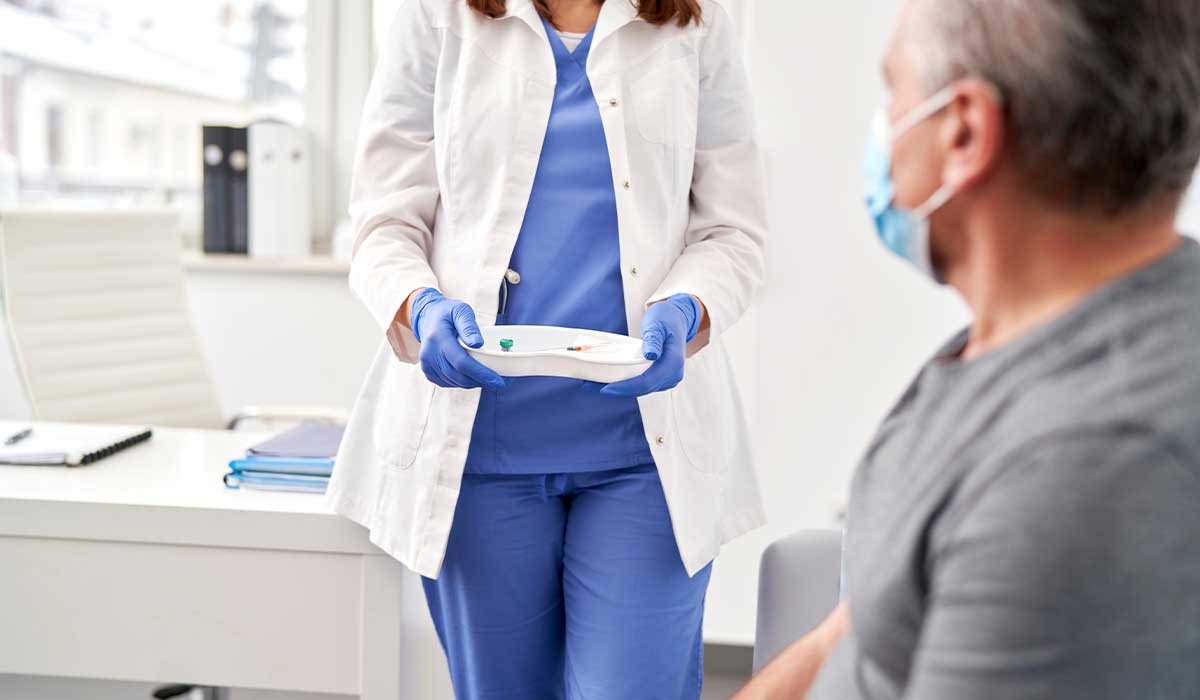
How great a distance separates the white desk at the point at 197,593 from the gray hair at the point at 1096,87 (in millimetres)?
1084

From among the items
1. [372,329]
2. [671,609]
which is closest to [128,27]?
[372,329]

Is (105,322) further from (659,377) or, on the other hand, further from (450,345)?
(659,377)

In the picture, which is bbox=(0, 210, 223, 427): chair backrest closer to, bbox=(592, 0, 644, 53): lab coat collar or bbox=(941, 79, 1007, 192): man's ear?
bbox=(592, 0, 644, 53): lab coat collar

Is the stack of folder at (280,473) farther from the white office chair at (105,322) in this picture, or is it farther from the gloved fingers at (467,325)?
the white office chair at (105,322)

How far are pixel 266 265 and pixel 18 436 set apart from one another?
1311 millimetres

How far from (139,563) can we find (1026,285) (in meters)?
1.26

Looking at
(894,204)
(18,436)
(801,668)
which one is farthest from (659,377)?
(18,436)

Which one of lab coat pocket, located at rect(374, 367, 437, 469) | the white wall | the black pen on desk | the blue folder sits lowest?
the black pen on desk

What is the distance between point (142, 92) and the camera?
3453 mm

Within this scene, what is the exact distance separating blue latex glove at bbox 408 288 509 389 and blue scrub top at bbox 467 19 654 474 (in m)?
0.08

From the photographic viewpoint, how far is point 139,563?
5.10ft

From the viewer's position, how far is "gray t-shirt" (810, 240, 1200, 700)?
23.3 inches

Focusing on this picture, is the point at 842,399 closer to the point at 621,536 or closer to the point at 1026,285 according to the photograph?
the point at 621,536

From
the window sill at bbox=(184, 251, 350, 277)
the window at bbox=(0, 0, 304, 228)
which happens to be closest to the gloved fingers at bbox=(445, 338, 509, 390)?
the window sill at bbox=(184, 251, 350, 277)
